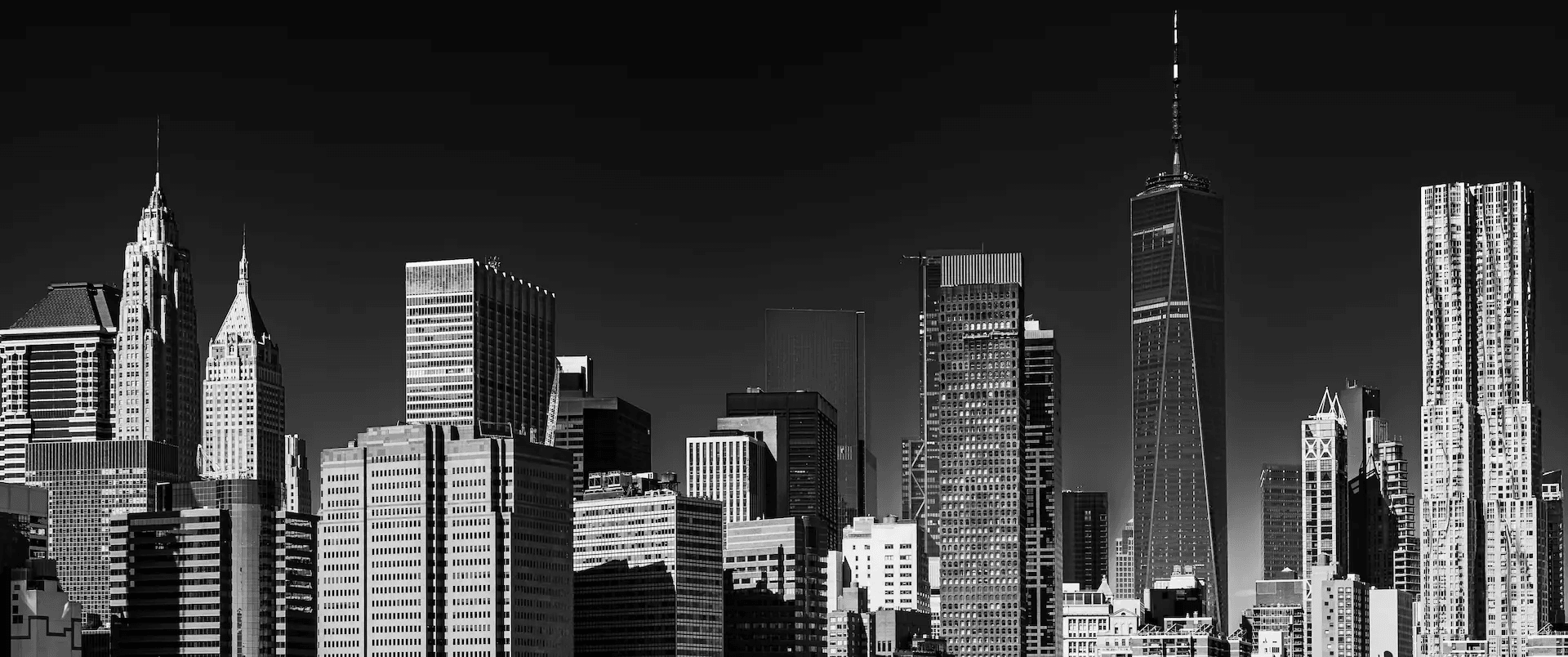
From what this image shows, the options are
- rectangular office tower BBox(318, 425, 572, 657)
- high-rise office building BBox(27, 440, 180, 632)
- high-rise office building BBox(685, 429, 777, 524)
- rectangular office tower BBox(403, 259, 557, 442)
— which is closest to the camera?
rectangular office tower BBox(318, 425, 572, 657)

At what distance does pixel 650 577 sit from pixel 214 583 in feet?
72.9

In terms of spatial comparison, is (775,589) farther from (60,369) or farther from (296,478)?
(60,369)

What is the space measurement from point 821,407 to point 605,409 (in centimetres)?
2689

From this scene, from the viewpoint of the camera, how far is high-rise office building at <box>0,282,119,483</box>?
17650 cm

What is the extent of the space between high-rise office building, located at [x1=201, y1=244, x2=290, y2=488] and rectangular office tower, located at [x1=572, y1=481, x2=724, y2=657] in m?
47.1

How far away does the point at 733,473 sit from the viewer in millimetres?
176375

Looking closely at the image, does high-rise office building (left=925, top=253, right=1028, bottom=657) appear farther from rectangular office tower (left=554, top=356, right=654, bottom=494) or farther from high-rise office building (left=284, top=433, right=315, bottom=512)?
high-rise office building (left=284, top=433, right=315, bottom=512)

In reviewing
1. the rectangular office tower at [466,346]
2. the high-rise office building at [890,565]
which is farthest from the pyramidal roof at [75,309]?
the high-rise office building at [890,565]

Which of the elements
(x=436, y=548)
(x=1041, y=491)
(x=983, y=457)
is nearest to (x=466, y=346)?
(x=983, y=457)

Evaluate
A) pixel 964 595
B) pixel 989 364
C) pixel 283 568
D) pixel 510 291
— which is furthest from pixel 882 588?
pixel 283 568

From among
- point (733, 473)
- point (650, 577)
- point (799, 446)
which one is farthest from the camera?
point (799, 446)

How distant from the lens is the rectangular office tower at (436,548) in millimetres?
109938

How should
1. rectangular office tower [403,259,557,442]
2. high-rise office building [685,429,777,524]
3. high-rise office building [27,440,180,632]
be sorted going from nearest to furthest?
high-rise office building [27,440,180,632]
rectangular office tower [403,259,557,442]
high-rise office building [685,429,777,524]

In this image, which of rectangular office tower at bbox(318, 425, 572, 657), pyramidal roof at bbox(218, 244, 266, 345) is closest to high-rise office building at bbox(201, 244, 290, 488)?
pyramidal roof at bbox(218, 244, 266, 345)
